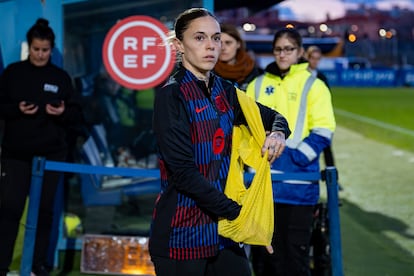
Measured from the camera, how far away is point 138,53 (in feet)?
25.1

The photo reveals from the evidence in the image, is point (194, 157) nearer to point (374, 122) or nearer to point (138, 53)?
point (138, 53)

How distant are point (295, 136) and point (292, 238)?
0.69 m

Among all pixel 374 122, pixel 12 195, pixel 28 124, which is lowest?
pixel 374 122

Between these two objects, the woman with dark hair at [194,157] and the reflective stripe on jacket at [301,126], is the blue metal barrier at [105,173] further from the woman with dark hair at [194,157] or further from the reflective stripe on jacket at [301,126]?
the woman with dark hair at [194,157]

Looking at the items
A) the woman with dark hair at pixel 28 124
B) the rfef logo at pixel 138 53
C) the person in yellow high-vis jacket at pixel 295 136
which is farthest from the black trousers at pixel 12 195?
the person in yellow high-vis jacket at pixel 295 136

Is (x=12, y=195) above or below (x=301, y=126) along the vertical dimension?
below

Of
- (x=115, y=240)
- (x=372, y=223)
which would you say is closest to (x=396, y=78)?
(x=372, y=223)

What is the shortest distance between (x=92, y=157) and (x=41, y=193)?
1446 millimetres

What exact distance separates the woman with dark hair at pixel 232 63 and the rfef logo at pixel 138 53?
1.61 feet

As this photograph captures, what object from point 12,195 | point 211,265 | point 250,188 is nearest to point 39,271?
point 12,195

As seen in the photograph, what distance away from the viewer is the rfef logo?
7652 millimetres

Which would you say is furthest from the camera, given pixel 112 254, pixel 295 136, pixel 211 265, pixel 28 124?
pixel 112 254

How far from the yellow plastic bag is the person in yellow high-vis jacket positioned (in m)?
1.99

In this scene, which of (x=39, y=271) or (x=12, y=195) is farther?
(x=39, y=271)
